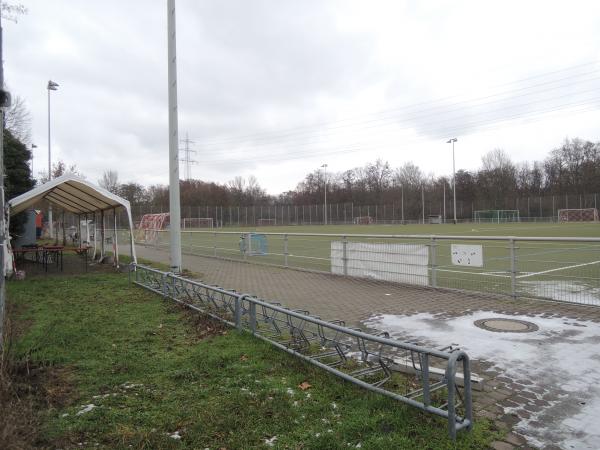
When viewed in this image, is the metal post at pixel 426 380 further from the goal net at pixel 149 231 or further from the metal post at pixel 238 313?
the goal net at pixel 149 231

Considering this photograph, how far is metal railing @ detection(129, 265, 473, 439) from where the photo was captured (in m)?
3.24

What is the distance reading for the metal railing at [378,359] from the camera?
3242 mm

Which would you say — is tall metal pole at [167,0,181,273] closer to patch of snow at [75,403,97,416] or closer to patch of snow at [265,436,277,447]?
patch of snow at [75,403,97,416]

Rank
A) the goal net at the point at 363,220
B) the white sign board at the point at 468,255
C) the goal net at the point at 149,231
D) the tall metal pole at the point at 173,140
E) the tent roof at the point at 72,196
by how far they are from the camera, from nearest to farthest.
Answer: the white sign board at the point at 468,255, the tall metal pole at the point at 173,140, the tent roof at the point at 72,196, the goal net at the point at 149,231, the goal net at the point at 363,220

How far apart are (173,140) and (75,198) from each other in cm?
624

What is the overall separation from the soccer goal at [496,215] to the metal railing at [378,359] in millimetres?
78054

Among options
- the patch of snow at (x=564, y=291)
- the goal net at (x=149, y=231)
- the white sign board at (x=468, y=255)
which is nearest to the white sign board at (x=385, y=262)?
the white sign board at (x=468, y=255)

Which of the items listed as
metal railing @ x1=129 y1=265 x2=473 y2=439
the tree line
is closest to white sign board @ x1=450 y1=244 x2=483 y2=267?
metal railing @ x1=129 y1=265 x2=473 y2=439

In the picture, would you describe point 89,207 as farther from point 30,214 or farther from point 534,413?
point 534,413

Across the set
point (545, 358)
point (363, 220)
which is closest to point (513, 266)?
point (545, 358)

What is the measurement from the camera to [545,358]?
15.6ft

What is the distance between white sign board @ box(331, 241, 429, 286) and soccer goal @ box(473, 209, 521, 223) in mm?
72654

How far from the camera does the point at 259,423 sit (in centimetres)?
338

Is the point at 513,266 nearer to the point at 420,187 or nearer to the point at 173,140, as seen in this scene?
the point at 173,140
